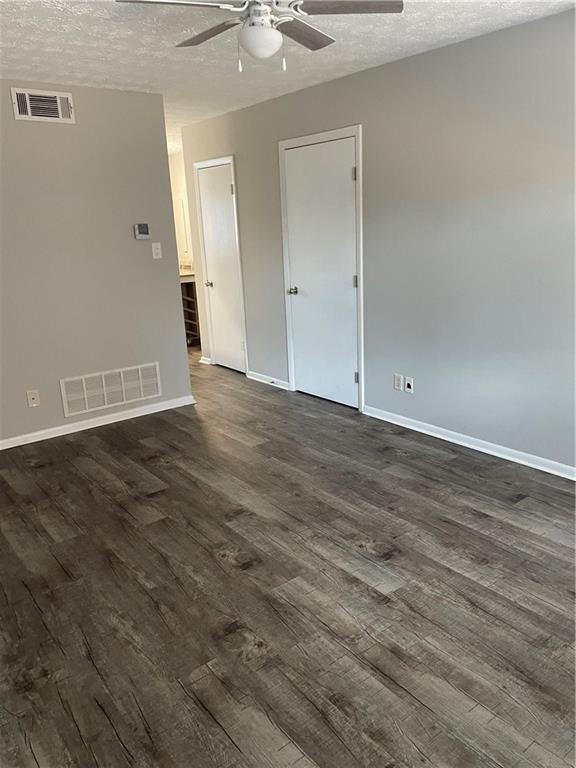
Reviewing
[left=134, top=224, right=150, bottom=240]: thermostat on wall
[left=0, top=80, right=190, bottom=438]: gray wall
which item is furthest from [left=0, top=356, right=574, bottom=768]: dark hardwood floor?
[left=134, top=224, right=150, bottom=240]: thermostat on wall

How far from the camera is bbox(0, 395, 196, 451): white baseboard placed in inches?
164

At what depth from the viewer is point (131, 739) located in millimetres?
1724

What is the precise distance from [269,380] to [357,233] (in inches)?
73.5

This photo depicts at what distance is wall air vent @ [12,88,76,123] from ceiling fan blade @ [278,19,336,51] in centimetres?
221

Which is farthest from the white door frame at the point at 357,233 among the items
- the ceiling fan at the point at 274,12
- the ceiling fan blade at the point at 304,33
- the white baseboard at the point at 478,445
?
the ceiling fan at the point at 274,12

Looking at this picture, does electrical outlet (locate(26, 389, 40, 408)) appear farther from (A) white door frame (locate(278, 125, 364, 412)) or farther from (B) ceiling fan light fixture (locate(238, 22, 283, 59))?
(B) ceiling fan light fixture (locate(238, 22, 283, 59))

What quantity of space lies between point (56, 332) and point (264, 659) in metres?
3.05

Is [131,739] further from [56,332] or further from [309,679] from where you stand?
[56,332]

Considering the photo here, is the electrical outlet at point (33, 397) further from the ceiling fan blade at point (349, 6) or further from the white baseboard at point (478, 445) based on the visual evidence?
the ceiling fan blade at point (349, 6)

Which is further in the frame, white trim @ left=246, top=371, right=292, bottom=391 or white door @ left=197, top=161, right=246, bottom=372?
white door @ left=197, top=161, right=246, bottom=372

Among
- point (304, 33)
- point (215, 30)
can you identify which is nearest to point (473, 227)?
point (304, 33)

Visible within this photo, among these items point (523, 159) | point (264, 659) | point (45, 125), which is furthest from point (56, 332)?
point (523, 159)

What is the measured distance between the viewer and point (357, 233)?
424 cm

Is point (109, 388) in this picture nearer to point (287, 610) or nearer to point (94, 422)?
point (94, 422)
